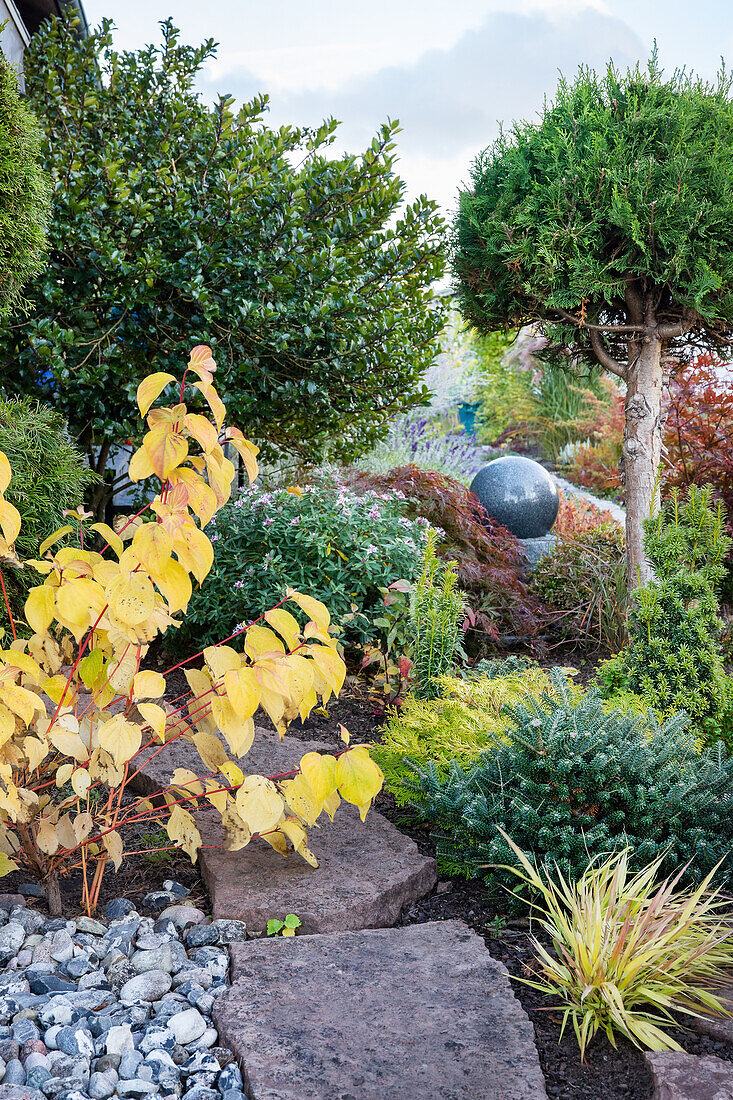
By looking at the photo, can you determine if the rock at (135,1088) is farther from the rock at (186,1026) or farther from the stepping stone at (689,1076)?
the stepping stone at (689,1076)

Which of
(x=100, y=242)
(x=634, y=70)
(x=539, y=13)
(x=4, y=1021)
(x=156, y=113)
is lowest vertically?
(x=4, y=1021)

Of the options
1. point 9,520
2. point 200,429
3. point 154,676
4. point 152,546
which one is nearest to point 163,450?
point 200,429

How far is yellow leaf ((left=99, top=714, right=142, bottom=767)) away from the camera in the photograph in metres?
1.74

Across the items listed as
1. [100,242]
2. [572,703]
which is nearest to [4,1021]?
[572,703]

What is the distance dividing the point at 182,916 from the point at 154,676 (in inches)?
26.2

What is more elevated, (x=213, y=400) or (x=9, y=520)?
(x=213, y=400)

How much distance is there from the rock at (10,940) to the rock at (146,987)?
30cm

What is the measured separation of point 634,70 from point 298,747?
3735 millimetres

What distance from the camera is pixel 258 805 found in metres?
1.81

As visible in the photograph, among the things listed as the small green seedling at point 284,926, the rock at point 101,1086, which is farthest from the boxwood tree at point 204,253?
the rock at point 101,1086

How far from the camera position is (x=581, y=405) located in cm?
1377

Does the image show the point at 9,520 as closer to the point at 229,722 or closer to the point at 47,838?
the point at 229,722

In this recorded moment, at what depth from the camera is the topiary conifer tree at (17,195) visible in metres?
3.07

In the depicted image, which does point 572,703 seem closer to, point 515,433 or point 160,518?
point 160,518
